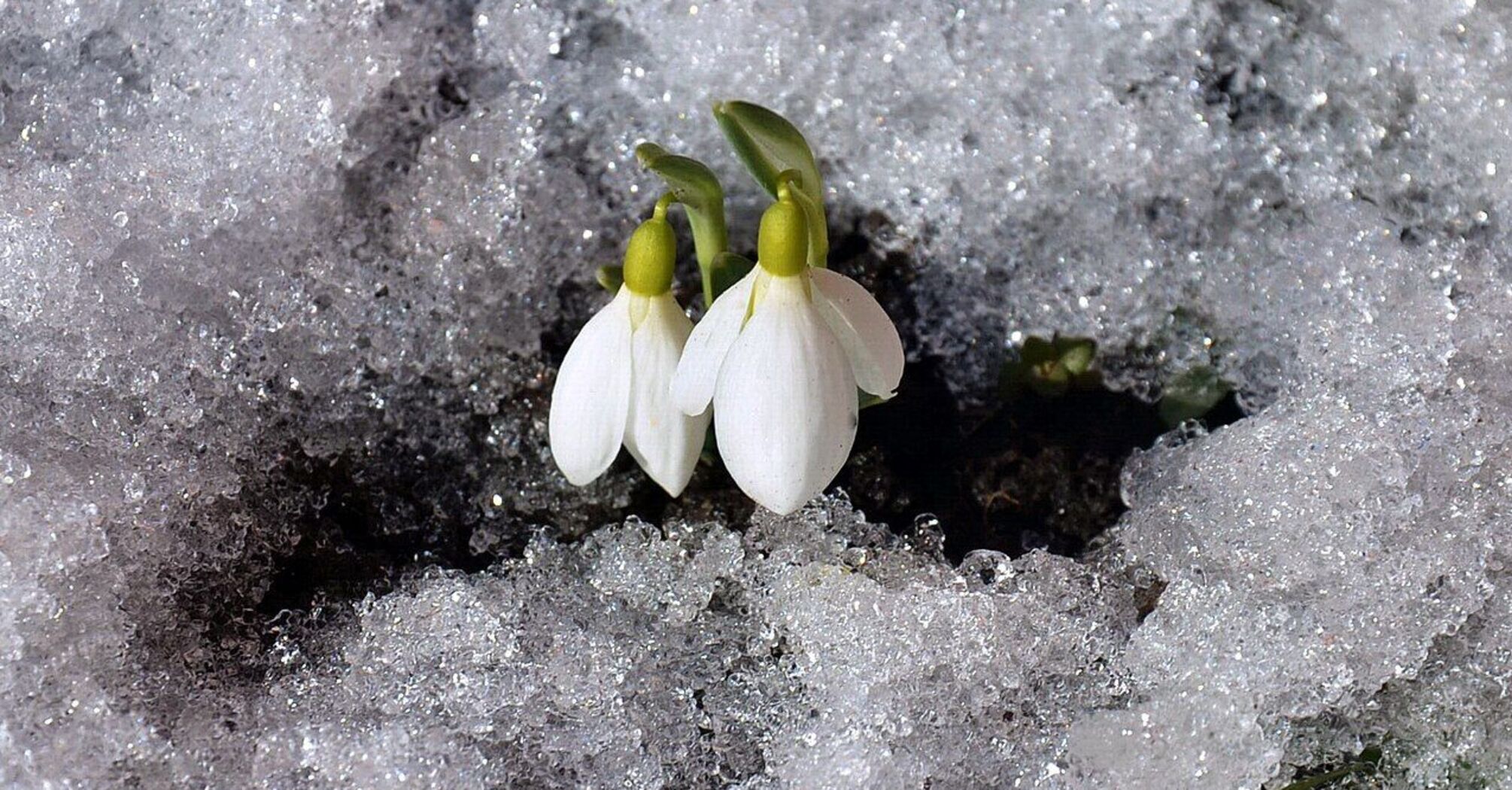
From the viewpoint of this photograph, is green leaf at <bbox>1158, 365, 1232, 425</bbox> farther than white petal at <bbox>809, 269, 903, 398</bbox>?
Yes

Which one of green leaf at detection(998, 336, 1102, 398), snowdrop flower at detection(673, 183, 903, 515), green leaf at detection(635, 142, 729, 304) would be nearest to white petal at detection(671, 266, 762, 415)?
snowdrop flower at detection(673, 183, 903, 515)

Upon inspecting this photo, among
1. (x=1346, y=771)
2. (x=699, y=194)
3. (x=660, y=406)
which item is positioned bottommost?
(x=1346, y=771)

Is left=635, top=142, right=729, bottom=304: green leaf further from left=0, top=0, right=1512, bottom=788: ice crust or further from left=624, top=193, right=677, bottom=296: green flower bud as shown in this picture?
left=0, top=0, right=1512, bottom=788: ice crust

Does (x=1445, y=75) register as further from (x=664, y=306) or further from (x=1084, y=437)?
(x=664, y=306)

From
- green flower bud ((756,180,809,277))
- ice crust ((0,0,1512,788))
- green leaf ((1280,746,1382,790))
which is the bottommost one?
green leaf ((1280,746,1382,790))

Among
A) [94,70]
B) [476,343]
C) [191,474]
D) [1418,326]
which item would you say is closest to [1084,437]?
[1418,326]

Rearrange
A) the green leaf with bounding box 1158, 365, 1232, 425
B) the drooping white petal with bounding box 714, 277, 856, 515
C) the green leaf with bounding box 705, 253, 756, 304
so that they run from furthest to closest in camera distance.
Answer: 1. the green leaf with bounding box 1158, 365, 1232, 425
2. the green leaf with bounding box 705, 253, 756, 304
3. the drooping white petal with bounding box 714, 277, 856, 515

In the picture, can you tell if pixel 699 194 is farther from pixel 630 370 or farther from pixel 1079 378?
pixel 1079 378

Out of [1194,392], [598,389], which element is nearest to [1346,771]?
[1194,392]
